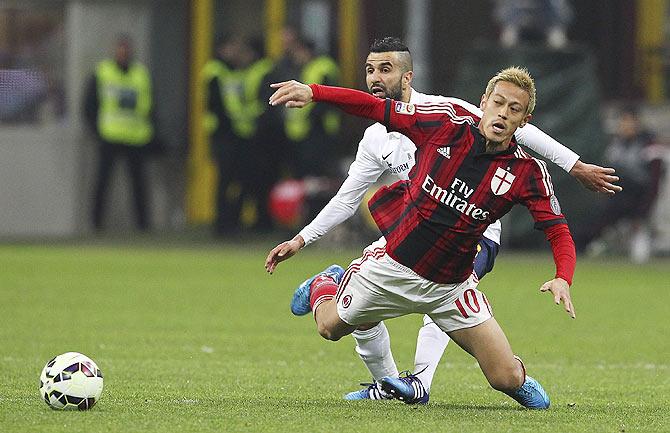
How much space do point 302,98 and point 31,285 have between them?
792cm

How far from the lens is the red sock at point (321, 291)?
7.62 meters

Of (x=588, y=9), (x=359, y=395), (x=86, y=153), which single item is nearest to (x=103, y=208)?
(x=86, y=153)

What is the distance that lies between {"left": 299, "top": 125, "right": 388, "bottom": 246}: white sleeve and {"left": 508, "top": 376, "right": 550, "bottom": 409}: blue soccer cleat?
1.24 metres

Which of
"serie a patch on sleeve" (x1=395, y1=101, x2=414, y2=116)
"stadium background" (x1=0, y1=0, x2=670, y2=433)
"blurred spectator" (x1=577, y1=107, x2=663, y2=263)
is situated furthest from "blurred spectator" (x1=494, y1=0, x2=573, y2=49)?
"serie a patch on sleeve" (x1=395, y1=101, x2=414, y2=116)

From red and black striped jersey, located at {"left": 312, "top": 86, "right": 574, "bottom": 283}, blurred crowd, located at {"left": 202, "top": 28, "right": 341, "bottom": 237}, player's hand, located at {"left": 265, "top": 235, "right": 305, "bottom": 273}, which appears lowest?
blurred crowd, located at {"left": 202, "top": 28, "right": 341, "bottom": 237}

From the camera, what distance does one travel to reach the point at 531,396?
7.30 m

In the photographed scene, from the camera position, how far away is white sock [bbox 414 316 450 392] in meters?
7.56

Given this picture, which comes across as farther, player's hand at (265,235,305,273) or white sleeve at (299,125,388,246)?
white sleeve at (299,125,388,246)

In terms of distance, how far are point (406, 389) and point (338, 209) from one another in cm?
100

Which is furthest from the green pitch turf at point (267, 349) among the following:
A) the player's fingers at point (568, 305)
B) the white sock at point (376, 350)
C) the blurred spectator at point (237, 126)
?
the blurred spectator at point (237, 126)

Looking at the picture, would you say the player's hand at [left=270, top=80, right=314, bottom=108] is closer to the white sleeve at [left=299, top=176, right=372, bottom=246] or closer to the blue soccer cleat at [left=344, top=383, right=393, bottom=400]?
the white sleeve at [left=299, top=176, right=372, bottom=246]

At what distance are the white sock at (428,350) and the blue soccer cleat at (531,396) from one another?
1.49 feet

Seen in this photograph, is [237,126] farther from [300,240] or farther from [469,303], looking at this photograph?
[469,303]

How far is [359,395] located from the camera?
25.2 feet
